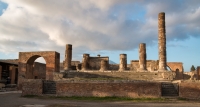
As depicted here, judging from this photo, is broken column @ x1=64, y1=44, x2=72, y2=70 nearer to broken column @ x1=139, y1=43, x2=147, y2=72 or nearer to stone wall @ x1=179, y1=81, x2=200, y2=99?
broken column @ x1=139, y1=43, x2=147, y2=72

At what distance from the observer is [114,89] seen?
610 inches

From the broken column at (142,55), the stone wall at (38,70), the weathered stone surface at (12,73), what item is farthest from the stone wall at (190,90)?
the weathered stone surface at (12,73)

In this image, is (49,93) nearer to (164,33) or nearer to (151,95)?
(151,95)

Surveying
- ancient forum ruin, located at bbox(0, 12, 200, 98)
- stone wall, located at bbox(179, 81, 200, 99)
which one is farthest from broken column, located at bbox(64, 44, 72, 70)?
stone wall, located at bbox(179, 81, 200, 99)

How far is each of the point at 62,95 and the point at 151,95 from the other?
19.8ft

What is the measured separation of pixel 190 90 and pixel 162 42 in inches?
360

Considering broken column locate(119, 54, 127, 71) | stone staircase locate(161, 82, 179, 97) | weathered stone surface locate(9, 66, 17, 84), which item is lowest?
stone staircase locate(161, 82, 179, 97)

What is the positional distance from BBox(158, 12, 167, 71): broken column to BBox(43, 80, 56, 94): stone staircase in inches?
450

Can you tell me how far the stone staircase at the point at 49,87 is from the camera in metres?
16.7

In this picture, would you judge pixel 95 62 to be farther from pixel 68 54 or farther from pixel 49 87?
pixel 49 87

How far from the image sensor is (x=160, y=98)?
14.8m

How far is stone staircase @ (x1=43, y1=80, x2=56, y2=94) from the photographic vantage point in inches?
656

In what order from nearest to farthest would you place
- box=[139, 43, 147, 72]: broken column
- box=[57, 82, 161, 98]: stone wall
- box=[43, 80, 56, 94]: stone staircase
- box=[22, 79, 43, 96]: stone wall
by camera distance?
box=[57, 82, 161, 98]: stone wall → box=[22, 79, 43, 96]: stone wall → box=[43, 80, 56, 94]: stone staircase → box=[139, 43, 147, 72]: broken column

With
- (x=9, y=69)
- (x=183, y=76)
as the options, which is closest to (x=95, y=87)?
(x=9, y=69)
